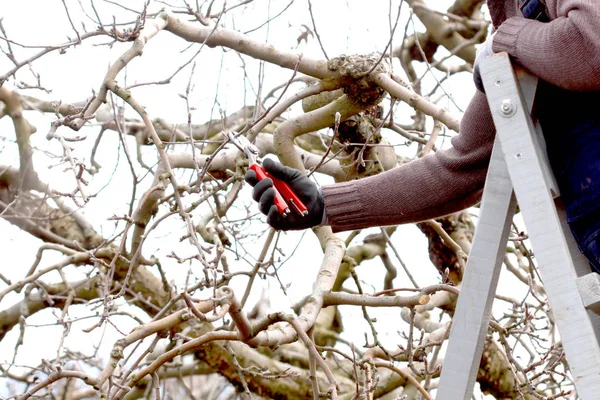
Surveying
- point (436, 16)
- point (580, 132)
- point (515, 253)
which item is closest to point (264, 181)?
point (580, 132)

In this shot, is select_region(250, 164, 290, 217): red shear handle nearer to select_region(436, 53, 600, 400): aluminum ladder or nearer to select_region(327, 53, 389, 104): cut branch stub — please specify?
select_region(436, 53, 600, 400): aluminum ladder

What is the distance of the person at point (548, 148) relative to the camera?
1587 millimetres

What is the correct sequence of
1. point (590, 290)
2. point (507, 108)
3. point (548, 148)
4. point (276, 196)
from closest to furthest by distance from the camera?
point (590, 290)
point (507, 108)
point (548, 148)
point (276, 196)

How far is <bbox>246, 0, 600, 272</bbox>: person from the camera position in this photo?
159 centimetres

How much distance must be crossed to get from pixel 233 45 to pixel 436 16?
254 cm

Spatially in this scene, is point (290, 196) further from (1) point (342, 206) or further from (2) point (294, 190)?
(1) point (342, 206)

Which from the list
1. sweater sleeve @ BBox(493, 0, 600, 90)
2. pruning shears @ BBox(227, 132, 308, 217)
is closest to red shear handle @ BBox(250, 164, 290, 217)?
pruning shears @ BBox(227, 132, 308, 217)

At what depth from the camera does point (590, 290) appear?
4.87ft

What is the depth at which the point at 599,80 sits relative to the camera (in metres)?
1.58

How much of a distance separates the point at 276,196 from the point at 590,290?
0.77m

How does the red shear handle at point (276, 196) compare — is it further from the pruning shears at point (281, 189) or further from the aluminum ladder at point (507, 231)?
the aluminum ladder at point (507, 231)

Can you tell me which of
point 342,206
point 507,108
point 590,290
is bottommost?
point 590,290

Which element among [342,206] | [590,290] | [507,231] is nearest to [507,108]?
[507,231]

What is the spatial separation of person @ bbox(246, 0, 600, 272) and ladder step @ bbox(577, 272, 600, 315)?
186 millimetres
